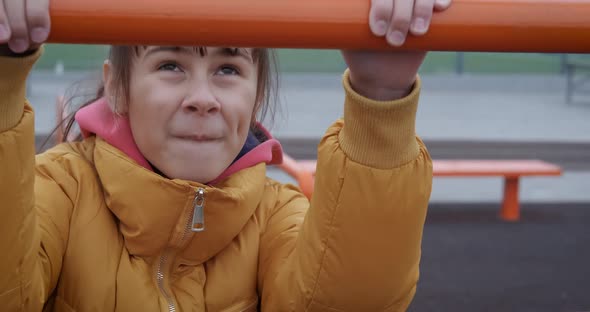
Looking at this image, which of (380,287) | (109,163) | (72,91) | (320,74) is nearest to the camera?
(380,287)

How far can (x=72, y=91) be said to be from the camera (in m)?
1.60

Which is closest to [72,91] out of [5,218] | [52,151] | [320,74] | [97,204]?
[52,151]

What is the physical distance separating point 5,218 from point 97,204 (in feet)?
0.78

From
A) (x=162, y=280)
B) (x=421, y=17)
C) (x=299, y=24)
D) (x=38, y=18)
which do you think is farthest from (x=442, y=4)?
(x=162, y=280)

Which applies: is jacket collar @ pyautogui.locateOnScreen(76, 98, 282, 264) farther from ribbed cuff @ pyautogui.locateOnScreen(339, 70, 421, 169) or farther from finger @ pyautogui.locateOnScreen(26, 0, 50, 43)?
finger @ pyautogui.locateOnScreen(26, 0, 50, 43)

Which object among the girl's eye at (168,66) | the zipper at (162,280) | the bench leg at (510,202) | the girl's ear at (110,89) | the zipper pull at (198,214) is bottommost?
the bench leg at (510,202)

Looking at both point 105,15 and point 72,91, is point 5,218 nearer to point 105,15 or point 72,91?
point 105,15

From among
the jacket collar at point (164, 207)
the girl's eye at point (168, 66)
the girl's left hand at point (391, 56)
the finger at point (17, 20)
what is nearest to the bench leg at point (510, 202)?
the jacket collar at point (164, 207)

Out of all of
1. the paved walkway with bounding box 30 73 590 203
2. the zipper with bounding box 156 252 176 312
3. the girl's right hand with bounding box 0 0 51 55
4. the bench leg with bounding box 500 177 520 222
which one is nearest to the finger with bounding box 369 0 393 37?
the girl's right hand with bounding box 0 0 51 55

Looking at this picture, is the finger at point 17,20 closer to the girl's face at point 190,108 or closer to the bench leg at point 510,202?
the girl's face at point 190,108

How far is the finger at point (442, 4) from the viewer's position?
0.80m

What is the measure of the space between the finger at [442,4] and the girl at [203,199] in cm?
10

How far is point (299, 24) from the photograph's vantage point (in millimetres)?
781

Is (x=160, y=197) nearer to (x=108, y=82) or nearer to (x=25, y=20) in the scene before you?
(x=108, y=82)
